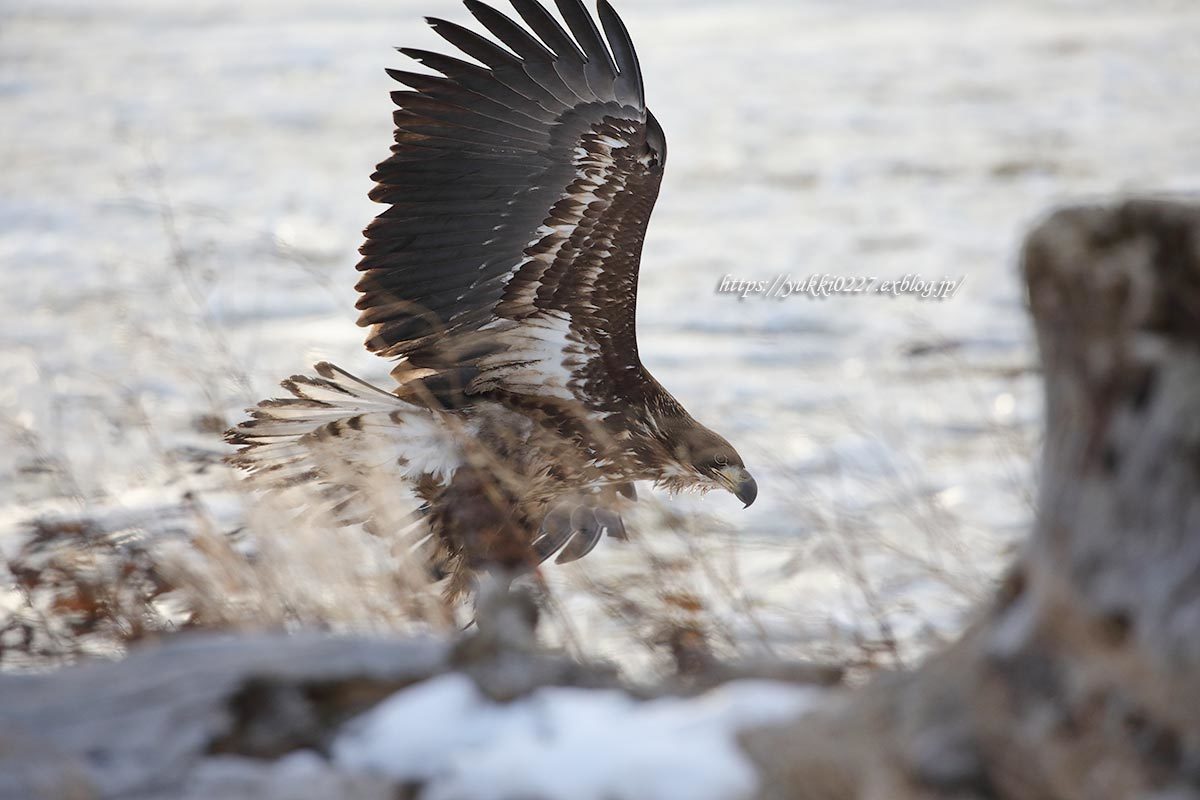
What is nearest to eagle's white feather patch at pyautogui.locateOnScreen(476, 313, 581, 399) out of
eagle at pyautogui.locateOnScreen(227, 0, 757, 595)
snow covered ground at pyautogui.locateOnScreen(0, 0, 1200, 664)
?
eagle at pyautogui.locateOnScreen(227, 0, 757, 595)

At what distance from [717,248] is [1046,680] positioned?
343 inches

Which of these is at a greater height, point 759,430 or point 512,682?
point 512,682

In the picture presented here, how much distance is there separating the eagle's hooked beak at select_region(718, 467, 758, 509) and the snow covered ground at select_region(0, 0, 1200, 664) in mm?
248

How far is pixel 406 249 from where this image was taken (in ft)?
14.2

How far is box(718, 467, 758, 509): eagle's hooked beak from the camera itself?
4.76 meters

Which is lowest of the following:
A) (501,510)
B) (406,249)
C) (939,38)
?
(939,38)

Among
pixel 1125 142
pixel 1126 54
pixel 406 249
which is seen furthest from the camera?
pixel 1126 54

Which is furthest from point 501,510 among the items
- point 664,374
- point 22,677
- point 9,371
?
point 9,371

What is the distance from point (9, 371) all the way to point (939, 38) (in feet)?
45.6

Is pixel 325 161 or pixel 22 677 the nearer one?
pixel 22 677

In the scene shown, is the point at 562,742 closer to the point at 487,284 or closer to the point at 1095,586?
the point at 1095,586

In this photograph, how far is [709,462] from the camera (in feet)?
15.5

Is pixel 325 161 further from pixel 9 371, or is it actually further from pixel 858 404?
pixel 858 404

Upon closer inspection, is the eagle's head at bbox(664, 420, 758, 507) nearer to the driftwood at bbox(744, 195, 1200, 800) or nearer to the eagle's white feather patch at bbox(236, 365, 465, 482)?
the eagle's white feather patch at bbox(236, 365, 465, 482)
